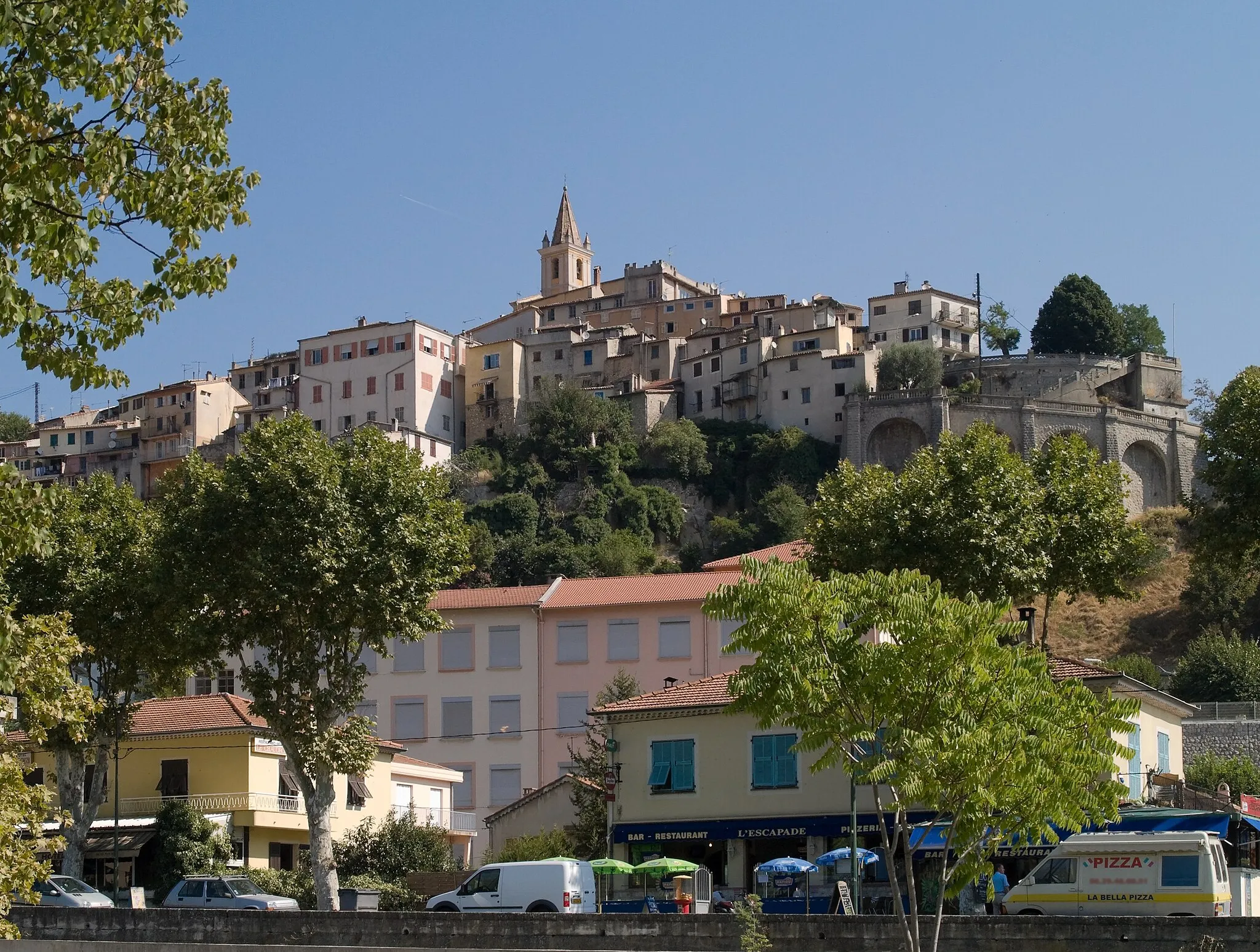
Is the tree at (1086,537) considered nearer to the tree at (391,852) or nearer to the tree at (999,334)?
the tree at (391,852)

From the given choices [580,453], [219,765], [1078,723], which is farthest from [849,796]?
[580,453]

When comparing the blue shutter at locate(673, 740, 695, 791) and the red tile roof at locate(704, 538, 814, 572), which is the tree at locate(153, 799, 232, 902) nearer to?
the blue shutter at locate(673, 740, 695, 791)

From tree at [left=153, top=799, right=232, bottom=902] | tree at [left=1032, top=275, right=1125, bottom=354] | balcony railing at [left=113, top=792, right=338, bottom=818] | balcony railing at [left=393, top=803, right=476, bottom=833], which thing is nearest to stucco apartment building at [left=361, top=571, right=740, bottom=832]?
balcony railing at [left=393, top=803, right=476, bottom=833]

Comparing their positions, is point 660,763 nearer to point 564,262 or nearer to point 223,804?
point 223,804

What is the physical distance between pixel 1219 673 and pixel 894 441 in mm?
40501

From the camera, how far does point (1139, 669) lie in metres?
71.1

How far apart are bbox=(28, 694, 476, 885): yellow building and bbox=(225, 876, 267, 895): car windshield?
8492 mm

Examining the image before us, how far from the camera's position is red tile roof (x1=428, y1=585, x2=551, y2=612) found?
58.0m

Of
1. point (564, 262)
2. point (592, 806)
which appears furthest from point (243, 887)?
point (564, 262)

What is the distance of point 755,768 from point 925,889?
20.1 ft

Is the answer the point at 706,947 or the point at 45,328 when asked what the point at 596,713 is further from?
the point at 45,328

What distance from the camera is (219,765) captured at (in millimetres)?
47125

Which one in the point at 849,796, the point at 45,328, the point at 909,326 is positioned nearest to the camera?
the point at 45,328

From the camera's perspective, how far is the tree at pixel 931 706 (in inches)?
794
